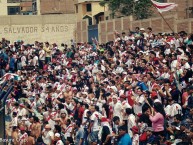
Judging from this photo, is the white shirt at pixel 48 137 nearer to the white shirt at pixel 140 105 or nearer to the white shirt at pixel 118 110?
the white shirt at pixel 118 110

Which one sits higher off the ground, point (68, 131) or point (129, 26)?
point (129, 26)

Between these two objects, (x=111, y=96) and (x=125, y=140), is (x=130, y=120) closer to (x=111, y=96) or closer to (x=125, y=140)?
(x=125, y=140)

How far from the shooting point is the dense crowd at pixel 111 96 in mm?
21109

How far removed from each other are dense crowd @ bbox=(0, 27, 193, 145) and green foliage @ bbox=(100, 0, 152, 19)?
51.9ft

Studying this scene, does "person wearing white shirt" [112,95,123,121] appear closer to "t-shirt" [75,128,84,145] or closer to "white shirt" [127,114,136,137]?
"t-shirt" [75,128,84,145]

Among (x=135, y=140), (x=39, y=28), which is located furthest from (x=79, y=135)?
(x=39, y=28)

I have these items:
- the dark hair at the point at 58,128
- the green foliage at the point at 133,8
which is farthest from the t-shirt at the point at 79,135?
the green foliage at the point at 133,8

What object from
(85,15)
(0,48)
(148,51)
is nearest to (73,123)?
(148,51)

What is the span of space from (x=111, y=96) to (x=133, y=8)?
30686 mm

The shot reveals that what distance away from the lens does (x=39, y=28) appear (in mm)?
56000

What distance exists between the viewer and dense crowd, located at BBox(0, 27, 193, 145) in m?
21.1

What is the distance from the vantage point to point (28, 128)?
26969 mm

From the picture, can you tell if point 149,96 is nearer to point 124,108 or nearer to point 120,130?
point 124,108

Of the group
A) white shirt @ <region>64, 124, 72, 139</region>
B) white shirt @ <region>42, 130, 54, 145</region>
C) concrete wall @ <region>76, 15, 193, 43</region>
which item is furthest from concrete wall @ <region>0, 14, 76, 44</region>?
white shirt @ <region>64, 124, 72, 139</region>
